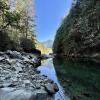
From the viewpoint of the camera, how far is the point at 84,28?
1987 inches

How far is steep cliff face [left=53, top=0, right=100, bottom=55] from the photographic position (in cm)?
4623

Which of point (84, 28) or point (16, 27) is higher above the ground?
point (16, 27)

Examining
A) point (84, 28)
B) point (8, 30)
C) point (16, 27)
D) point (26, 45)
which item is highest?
point (16, 27)

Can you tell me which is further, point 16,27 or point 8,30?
point 16,27

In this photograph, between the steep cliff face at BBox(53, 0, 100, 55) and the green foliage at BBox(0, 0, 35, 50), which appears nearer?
the green foliage at BBox(0, 0, 35, 50)

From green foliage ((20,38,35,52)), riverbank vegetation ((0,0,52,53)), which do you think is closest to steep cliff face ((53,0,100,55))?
green foliage ((20,38,35,52))

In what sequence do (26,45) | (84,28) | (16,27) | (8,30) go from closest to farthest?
(8,30) < (84,28) < (16,27) < (26,45)

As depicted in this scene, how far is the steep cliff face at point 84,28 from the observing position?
46231 mm

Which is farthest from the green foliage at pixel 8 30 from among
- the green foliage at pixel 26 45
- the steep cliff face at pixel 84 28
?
A: the steep cliff face at pixel 84 28

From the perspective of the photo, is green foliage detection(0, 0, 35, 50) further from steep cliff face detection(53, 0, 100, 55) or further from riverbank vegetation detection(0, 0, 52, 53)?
steep cliff face detection(53, 0, 100, 55)

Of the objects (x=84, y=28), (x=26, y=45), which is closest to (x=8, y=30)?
(x=26, y=45)

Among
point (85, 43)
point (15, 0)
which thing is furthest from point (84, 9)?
point (15, 0)

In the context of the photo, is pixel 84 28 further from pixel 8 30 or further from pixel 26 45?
pixel 8 30

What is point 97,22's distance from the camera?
46031 mm
